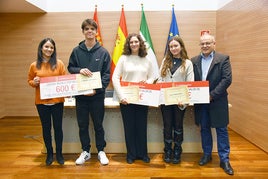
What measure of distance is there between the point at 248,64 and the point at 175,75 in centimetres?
151

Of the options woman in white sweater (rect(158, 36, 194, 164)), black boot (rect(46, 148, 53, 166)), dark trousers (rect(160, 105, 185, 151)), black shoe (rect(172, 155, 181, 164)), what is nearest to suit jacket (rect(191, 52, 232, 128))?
woman in white sweater (rect(158, 36, 194, 164))

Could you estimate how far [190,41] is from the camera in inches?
192

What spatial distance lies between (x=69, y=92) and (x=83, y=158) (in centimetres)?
76

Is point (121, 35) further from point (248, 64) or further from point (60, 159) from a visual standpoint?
point (60, 159)

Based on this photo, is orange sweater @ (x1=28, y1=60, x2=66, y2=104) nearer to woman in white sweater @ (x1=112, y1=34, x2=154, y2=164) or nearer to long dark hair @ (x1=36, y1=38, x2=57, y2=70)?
long dark hair @ (x1=36, y1=38, x2=57, y2=70)

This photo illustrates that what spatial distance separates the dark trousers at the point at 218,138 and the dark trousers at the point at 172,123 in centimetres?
24

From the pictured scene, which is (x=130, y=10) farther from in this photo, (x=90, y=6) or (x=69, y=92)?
(x=69, y=92)

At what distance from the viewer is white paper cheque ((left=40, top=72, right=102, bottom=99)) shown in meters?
2.47

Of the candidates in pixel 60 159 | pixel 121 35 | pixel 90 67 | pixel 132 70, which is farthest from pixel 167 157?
pixel 121 35

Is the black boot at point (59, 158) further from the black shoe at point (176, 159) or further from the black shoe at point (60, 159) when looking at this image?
the black shoe at point (176, 159)

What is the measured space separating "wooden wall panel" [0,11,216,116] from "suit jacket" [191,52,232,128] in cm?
248

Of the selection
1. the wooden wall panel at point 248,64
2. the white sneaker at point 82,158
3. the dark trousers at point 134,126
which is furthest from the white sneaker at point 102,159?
the wooden wall panel at point 248,64

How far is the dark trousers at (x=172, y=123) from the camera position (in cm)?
258

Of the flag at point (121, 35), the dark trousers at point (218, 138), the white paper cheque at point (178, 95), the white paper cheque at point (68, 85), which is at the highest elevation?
the flag at point (121, 35)
